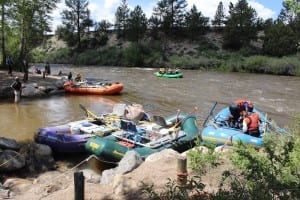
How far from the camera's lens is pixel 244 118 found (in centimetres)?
1099

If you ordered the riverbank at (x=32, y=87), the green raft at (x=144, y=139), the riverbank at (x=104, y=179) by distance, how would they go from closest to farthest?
the riverbank at (x=104, y=179)
the green raft at (x=144, y=139)
the riverbank at (x=32, y=87)

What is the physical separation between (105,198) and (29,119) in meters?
9.58

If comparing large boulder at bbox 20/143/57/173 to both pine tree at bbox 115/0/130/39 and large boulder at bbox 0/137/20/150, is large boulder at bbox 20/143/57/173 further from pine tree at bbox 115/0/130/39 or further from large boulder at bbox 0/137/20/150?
pine tree at bbox 115/0/130/39

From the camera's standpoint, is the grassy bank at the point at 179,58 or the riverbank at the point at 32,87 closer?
the riverbank at the point at 32,87

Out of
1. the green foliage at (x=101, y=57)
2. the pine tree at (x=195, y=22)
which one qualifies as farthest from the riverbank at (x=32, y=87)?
the pine tree at (x=195, y=22)

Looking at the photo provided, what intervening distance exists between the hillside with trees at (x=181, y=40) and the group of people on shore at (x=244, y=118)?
94.9ft

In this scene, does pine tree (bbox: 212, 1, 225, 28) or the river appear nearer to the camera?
the river

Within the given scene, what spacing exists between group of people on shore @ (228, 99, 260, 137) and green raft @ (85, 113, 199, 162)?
1216 millimetres

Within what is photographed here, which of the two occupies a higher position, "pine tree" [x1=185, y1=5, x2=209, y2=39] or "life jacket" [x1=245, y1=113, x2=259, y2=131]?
"pine tree" [x1=185, y1=5, x2=209, y2=39]

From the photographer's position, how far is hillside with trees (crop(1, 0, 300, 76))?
46094 mm

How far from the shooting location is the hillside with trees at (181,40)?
46.1 meters

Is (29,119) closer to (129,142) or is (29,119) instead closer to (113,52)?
(129,142)

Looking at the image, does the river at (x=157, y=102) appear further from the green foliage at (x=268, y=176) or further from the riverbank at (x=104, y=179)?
the green foliage at (x=268, y=176)

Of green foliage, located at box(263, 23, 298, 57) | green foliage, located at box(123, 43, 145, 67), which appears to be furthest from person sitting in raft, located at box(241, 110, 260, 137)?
green foliage, located at box(123, 43, 145, 67)
